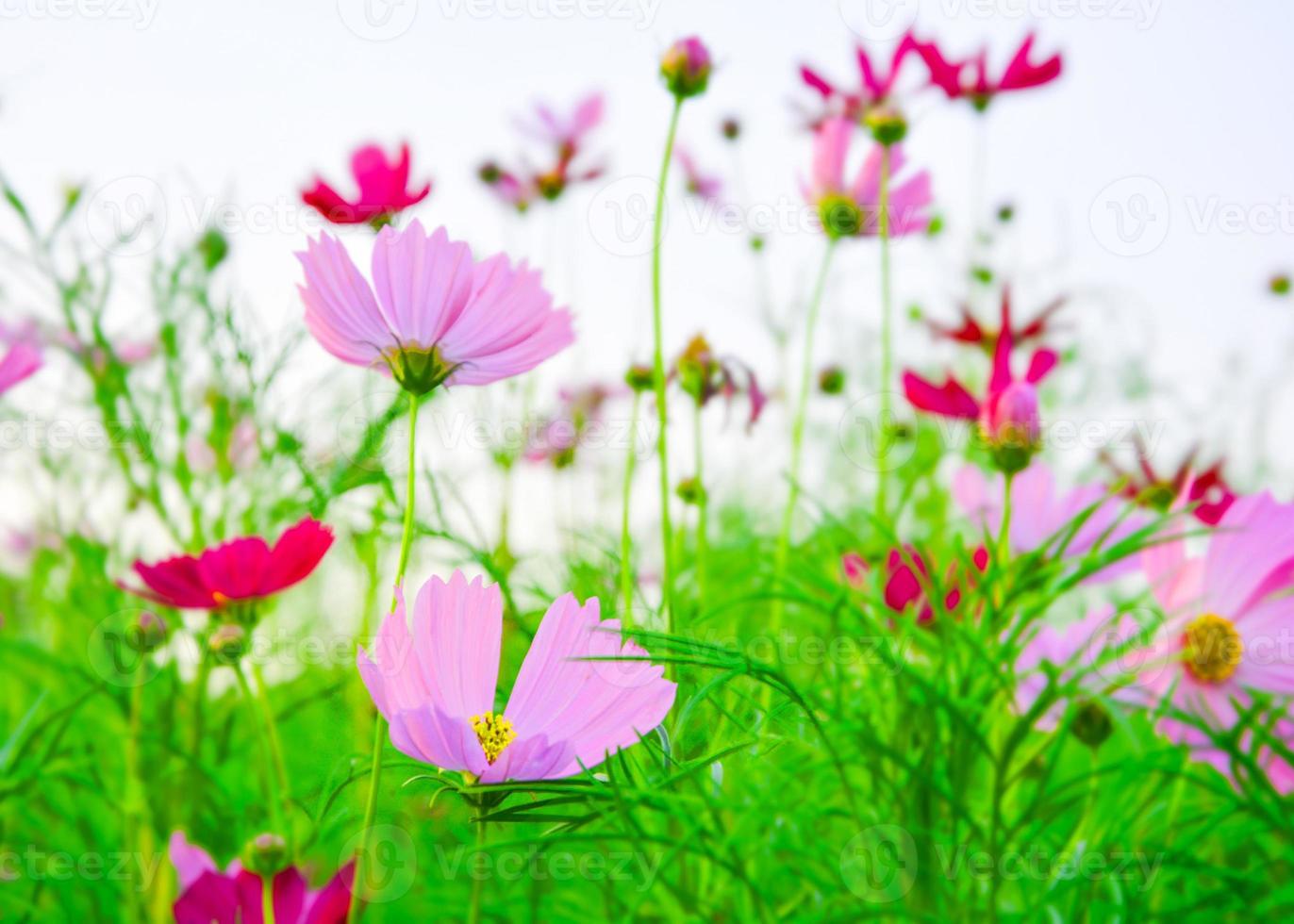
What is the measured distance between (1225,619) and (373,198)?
0.39m

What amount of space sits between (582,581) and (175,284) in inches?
17.4

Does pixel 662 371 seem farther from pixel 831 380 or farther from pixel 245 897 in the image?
pixel 831 380

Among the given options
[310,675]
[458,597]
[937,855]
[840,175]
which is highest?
[840,175]

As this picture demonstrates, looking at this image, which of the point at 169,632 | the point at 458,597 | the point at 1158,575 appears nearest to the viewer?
the point at 458,597

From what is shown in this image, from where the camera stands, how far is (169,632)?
0.73 metres

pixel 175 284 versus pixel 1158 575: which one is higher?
pixel 175 284

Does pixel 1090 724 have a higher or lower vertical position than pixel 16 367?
lower

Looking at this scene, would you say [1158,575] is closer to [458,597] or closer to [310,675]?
[458,597]

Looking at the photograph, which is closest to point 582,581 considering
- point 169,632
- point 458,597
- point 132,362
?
point 458,597

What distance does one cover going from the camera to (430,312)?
409mm

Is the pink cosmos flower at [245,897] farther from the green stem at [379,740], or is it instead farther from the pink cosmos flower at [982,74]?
the pink cosmos flower at [982,74]

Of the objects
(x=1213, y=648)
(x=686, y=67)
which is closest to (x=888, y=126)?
(x=686, y=67)

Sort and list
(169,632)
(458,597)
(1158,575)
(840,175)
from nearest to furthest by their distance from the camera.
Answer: (458,597)
(1158,575)
(169,632)
(840,175)

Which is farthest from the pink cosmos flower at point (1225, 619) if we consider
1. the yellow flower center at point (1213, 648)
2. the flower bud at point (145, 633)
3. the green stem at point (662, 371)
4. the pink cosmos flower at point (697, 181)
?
the pink cosmos flower at point (697, 181)
